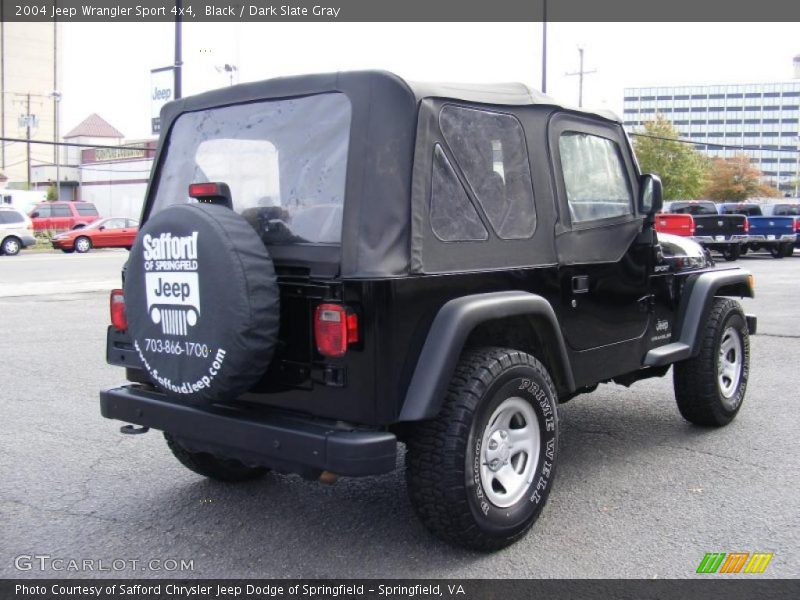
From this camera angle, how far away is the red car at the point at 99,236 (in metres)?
29.9

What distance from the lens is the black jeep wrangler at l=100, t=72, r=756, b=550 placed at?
3.31 metres

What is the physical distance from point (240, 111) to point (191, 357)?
1.30 meters

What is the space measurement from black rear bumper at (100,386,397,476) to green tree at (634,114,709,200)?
48.7 metres

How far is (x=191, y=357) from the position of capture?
341 centimetres

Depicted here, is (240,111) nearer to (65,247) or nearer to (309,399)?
(309,399)

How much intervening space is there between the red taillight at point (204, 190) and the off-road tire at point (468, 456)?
52.2 inches

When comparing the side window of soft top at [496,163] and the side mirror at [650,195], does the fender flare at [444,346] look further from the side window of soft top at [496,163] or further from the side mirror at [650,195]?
the side mirror at [650,195]

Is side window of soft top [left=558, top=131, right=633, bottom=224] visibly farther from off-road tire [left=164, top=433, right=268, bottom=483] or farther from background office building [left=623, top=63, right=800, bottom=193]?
background office building [left=623, top=63, right=800, bottom=193]

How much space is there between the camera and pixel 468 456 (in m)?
3.45

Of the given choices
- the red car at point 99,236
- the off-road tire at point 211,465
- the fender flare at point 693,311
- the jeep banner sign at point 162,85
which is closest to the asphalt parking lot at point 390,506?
the off-road tire at point 211,465

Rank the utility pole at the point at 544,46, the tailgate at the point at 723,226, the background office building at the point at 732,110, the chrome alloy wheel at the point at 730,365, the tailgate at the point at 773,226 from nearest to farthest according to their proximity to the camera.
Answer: the chrome alloy wheel at the point at 730,365
the tailgate at the point at 723,226
the tailgate at the point at 773,226
the utility pole at the point at 544,46
the background office building at the point at 732,110

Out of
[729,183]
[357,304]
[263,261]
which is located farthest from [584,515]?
[729,183]

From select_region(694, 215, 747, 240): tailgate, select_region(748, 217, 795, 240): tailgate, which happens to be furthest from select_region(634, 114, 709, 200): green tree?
select_region(694, 215, 747, 240): tailgate

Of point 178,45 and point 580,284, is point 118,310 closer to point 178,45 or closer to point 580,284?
point 580,284
